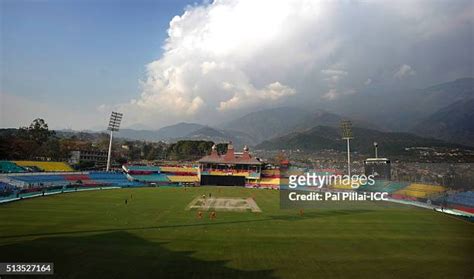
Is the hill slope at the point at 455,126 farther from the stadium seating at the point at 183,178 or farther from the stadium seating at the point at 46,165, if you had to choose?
the stadium seating at the point at 46,165

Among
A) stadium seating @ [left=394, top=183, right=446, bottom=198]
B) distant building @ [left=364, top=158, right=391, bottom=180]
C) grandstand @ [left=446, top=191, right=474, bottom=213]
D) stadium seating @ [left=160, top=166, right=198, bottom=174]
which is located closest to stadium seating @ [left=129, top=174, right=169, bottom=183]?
stadium seating @ [left=160, top=166, right=198, bottom=174]

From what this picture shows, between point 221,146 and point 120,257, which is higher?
point 221,146

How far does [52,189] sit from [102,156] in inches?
3327

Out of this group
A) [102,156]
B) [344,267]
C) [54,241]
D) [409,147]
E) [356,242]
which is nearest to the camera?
[344,267]

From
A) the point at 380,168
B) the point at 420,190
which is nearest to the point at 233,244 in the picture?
the point at 420,190

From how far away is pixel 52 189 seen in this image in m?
50.4

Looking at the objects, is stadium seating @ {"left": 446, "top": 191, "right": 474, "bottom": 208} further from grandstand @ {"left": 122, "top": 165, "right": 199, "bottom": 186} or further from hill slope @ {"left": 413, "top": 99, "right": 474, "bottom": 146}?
hill slope @ {"left": 413, "top": 99, "right": 474, "bottom": 146}

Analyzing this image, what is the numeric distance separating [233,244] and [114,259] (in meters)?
6.99

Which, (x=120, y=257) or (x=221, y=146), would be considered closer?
(x=120, y=257)

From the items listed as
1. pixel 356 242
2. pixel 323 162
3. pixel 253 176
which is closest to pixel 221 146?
pixel 323 162

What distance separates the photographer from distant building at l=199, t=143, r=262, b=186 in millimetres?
78938

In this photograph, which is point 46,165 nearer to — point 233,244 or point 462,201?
point 233,244

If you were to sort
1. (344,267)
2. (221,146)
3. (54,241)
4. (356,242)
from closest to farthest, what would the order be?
(344,267) → (54,241) → (356,242) → (221,146)

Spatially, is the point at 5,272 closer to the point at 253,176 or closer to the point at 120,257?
the point at 120,257
